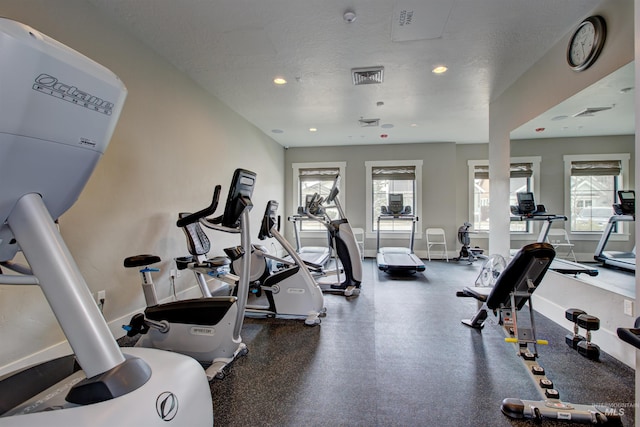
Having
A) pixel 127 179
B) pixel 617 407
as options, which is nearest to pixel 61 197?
pixel 127 179

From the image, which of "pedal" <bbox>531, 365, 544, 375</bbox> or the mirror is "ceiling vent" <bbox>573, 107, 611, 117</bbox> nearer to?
→ the mirror

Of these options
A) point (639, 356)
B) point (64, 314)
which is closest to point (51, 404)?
point (64, 314)

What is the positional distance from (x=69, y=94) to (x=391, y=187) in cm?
681

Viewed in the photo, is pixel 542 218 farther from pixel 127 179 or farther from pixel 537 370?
pixel 127 179

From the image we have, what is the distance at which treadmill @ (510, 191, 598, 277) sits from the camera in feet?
9.55

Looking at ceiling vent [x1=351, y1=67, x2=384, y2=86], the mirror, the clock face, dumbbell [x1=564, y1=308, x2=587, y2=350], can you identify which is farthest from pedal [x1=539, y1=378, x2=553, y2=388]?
ceiling vent [x1=351, y1=67, x2=384, y2=86]

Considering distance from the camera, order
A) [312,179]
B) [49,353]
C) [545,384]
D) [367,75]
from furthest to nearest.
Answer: [312,179]
[367,75]
[49,353]
[545,384]

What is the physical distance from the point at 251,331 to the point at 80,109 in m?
2.48

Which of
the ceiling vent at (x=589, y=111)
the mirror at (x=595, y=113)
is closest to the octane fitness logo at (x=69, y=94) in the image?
the mirror at (x=595, y=113)

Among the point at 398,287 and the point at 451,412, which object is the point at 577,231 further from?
the point at 451,412

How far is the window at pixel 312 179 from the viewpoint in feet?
23.6

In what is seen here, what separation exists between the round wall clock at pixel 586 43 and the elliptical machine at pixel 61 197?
3287 mm

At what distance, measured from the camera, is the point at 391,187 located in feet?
23.2

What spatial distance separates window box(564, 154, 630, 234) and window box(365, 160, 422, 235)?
3.61m
